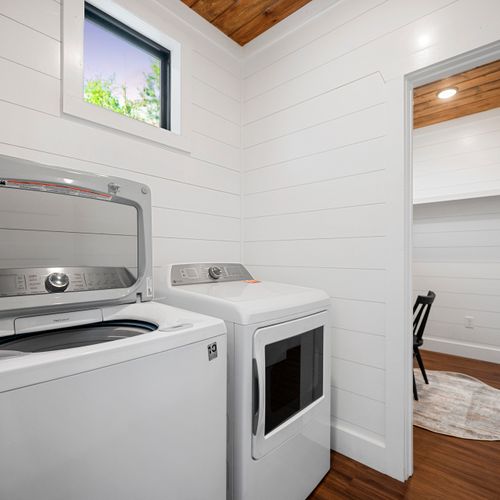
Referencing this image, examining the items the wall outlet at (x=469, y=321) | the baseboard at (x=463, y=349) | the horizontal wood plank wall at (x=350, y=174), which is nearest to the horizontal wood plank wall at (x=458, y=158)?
the wall outlet at (x=469, y=321)

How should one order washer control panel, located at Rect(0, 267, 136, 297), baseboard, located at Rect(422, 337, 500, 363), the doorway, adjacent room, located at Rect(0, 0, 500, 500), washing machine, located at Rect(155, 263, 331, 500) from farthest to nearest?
baseboard, located at Rect(422, 337, 500, 363) → the doorway → washing machine, located at Rect(155, 263, 331, 500) → washer control panel, located at Rect(0, 267, 136, 297) → adjacent room, located at Rect(0, 0, 500, 500)

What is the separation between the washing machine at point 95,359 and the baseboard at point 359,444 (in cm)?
94

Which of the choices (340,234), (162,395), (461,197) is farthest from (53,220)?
(461,197)

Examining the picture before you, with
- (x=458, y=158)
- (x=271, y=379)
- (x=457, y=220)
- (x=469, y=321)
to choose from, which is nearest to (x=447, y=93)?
(x=458, y=158)

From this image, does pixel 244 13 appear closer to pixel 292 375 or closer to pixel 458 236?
pixel 292 375

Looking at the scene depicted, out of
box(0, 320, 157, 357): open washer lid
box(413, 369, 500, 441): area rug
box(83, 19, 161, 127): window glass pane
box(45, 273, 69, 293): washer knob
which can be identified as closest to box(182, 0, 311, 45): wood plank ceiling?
box(83, 19, 161, 127): window glass pane

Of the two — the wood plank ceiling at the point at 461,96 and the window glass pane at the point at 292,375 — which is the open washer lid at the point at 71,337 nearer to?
the window glass pane at the point at 292,375

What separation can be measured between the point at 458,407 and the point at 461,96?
2.74 m

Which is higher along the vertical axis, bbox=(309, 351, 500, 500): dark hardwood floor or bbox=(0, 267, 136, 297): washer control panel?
bbox=(0, 267, 136, 297): washer control panel

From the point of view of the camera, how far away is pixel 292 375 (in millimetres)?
1305

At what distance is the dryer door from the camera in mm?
1126

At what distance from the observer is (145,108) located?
1918 millimetres

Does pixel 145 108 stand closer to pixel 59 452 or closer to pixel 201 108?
pixel 201 108

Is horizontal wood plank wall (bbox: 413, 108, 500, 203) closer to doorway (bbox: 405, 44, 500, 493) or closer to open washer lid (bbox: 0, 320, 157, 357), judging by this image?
doorway (bbox: 405, 44, 500, 493)
